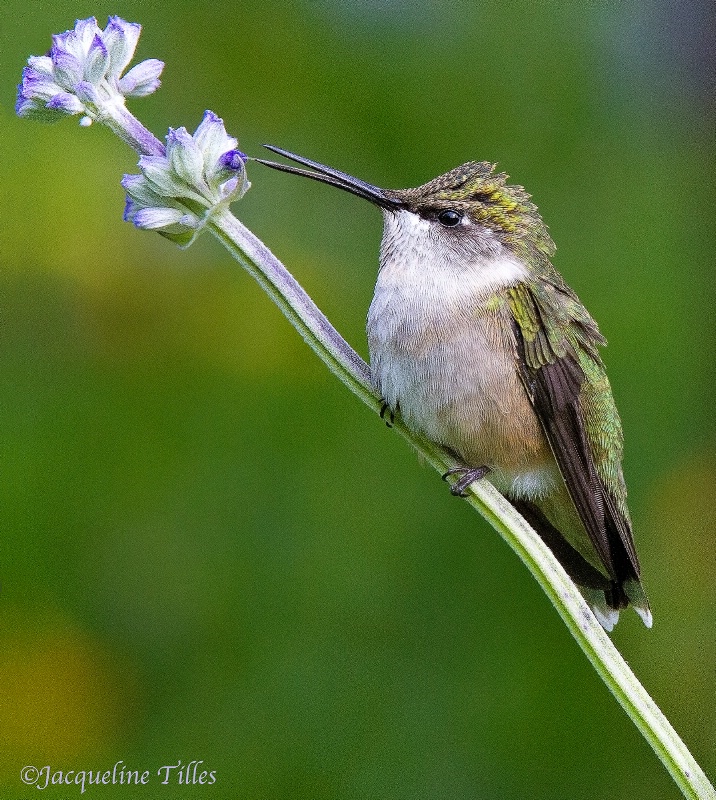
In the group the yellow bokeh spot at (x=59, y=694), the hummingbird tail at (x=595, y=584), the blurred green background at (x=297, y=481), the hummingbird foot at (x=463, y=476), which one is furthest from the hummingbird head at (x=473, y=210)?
the yellow bokeh spot at (x=59, y=694)

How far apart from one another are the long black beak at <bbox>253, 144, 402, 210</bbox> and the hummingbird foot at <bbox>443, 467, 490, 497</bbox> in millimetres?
674

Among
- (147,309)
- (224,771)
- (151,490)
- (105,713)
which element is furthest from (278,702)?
(147,309)

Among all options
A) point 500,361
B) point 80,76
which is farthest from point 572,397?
point 80,76

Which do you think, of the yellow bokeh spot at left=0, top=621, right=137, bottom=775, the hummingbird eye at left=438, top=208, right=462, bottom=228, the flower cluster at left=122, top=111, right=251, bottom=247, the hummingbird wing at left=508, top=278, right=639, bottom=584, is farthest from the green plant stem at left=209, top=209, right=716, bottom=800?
the yellow bokeh spot at left=0, top=621, right=137, bottom=775

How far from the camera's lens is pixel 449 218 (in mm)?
2750

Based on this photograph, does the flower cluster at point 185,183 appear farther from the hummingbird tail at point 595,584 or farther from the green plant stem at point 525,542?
the hummingbird tail at point 595,584

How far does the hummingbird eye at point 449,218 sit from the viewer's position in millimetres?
2732

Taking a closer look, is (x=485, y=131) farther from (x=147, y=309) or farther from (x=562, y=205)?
(x=147, y=309)

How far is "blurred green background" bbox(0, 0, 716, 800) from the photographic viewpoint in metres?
3.63

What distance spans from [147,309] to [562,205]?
1812 mm

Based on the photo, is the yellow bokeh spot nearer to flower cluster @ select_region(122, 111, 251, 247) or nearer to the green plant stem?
the green plant stem

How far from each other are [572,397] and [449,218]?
1.83ft

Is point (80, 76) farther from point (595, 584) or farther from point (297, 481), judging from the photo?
point (297, 481)

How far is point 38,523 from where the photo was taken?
374 cm
